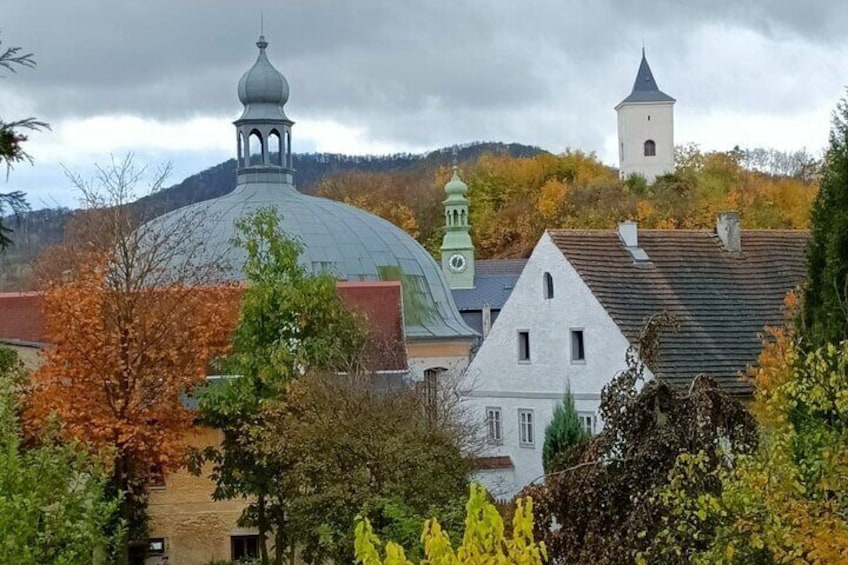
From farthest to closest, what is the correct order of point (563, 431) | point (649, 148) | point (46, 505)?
point (649, 148) → point (563, 431) → point (46, 505)

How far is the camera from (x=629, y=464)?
10.5 metres

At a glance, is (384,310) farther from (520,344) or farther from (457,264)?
(457,264)

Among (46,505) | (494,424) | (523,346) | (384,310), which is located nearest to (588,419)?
(523,346)

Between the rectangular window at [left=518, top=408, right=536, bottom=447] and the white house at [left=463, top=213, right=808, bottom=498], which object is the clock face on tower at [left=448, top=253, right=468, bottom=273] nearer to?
the white house at [left=463, top=213, right=808, bottom=498]

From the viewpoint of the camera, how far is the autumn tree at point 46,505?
446 inches

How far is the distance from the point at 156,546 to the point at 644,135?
105880 millimetres

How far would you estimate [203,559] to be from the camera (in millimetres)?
27828

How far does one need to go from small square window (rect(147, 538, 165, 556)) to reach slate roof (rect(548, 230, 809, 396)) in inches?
409

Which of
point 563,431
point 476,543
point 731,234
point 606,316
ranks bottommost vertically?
point 476,543

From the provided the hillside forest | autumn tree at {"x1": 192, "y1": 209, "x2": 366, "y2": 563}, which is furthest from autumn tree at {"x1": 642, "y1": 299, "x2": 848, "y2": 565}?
the hillside forest

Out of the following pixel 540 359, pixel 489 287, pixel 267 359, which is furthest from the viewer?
pixel 489 287

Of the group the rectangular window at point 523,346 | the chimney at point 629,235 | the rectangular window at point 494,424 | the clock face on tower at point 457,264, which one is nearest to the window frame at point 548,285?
the rectangular window at point 523,346

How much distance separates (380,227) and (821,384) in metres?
35.5

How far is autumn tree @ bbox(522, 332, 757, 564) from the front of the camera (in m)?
10.4
